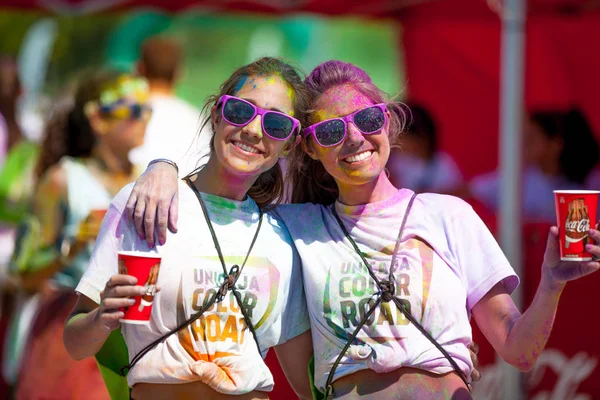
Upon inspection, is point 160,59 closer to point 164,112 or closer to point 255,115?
point 164,112

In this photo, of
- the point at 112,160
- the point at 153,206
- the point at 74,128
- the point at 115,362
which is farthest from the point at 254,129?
the point at 74,128

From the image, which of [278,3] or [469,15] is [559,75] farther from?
[278,3]

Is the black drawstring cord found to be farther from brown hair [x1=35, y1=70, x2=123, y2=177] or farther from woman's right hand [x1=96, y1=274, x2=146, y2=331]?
brown hair [x1=35, y1=70, x2=123, y2=177]

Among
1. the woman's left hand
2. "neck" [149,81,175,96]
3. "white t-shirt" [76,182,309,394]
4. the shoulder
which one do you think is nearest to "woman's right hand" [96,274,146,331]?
"white t-shirt" [76,182,309,394]

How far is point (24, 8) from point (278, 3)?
2.64 meters

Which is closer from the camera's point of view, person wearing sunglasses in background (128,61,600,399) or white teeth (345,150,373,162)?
person wearing sunglasses in background (128,61,600,399)

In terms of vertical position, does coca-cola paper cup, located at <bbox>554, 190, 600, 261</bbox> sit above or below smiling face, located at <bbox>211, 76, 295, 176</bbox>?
below

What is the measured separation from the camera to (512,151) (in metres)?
6.76

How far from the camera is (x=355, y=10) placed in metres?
10.7

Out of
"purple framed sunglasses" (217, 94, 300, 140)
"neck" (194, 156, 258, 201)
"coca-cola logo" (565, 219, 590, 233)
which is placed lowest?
"coca-cola logo" (565, 219, 590, 233)

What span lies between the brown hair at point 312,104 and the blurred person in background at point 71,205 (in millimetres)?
1743

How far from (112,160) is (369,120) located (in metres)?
2.67

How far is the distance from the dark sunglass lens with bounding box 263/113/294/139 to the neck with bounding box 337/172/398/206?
0.30m

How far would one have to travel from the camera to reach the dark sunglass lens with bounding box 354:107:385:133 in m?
3.34
